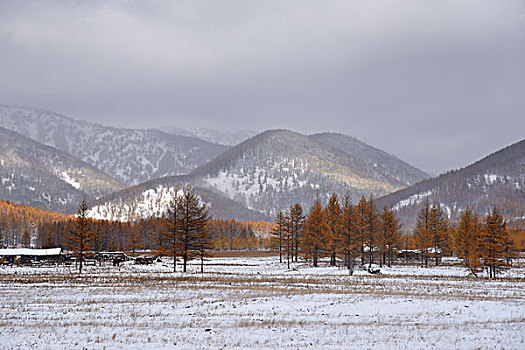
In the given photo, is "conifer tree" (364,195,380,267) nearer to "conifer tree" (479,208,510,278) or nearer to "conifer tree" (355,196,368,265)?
"conifer tree" (355,196,368,265)

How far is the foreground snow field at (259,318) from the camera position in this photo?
17797 millimetres

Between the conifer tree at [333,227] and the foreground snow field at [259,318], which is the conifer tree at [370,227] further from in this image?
the foreground snow field at [259,318]

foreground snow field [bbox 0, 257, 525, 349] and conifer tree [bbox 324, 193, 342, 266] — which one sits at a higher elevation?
conifer tree [bbox 324, 193, 342, 266]

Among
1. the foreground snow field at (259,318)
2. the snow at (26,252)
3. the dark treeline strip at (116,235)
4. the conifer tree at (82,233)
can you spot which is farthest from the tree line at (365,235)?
the dark treeline strip at (116,235)

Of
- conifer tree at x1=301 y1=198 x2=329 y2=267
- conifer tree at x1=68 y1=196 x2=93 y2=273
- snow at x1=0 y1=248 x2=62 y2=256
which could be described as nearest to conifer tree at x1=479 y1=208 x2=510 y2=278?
conifer tree at x1=301 y1=198 x2=329 y2=267

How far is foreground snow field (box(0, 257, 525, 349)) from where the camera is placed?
1780cm

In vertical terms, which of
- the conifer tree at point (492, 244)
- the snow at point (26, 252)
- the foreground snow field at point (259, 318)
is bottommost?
the snow at point (26, 252)

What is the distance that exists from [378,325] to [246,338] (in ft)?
21.9

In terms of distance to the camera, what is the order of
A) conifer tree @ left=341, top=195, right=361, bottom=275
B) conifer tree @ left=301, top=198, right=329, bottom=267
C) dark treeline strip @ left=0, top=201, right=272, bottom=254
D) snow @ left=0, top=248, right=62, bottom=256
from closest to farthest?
conifer tree @ left=341, top=195, right=361, bottom=275
conifer tree @ left=301, top=198, right=329, bottom=267
snow @ left=0, top=248, right=62, bottom=256
dark treeline strip @ left=0, top=201, right=272, bottom=254

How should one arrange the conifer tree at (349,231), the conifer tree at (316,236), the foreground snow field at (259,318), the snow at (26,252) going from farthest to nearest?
the snow at (26,252)
the conifer tree at (316,236)
the conifer tree at (349,231)
the foreground snow field at (259,318)

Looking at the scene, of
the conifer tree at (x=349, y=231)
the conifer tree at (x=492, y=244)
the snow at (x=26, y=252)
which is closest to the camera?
the conifer tree at (x=492, y=244)

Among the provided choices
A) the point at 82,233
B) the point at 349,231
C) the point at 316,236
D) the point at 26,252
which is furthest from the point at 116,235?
the point at 349,231

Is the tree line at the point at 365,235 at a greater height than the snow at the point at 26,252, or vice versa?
the tree line at the point at 365,235

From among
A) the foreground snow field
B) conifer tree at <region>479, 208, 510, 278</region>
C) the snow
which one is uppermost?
conifer tree at <region>479, 208, 510, 278</region>
